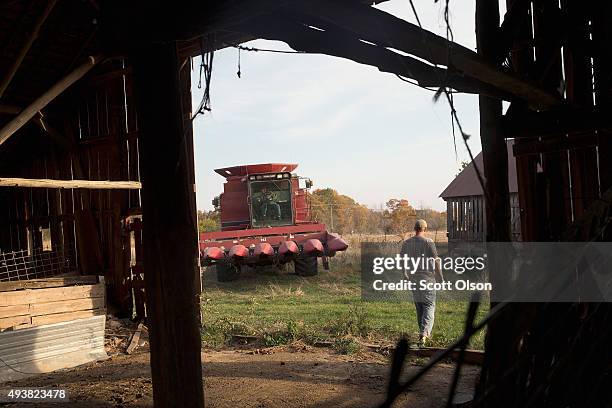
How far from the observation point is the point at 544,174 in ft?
12.6

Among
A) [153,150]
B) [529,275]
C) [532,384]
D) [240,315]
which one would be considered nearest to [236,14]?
[153,150]

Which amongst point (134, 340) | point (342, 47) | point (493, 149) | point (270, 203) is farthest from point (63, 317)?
point (270, 203)

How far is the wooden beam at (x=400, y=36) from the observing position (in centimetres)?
180

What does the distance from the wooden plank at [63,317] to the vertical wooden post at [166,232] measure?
600 centimetres

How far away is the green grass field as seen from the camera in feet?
24.9

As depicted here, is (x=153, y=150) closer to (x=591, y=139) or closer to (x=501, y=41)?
(x=501, y=41)

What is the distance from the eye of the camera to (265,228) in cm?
1461

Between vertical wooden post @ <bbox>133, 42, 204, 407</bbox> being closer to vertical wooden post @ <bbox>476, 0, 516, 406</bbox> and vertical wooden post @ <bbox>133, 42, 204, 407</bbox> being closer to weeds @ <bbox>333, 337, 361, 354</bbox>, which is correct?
vertical wooden post @ <bbox>476, 0, 516, 406</bbox>

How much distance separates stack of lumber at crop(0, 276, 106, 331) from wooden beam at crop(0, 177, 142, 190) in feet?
4.77

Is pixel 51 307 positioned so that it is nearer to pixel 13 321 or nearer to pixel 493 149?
pixel 13 321

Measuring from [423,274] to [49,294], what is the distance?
17.9 ft

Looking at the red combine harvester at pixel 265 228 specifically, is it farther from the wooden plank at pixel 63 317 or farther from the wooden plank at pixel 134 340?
the wooden plank at pixel 63 317

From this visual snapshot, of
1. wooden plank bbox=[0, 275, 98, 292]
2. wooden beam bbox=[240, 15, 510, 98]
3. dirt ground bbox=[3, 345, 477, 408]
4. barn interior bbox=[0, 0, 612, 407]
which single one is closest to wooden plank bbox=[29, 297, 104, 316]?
barn interior bbox=[0, 0, 612, 407]

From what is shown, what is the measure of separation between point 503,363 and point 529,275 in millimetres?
478
